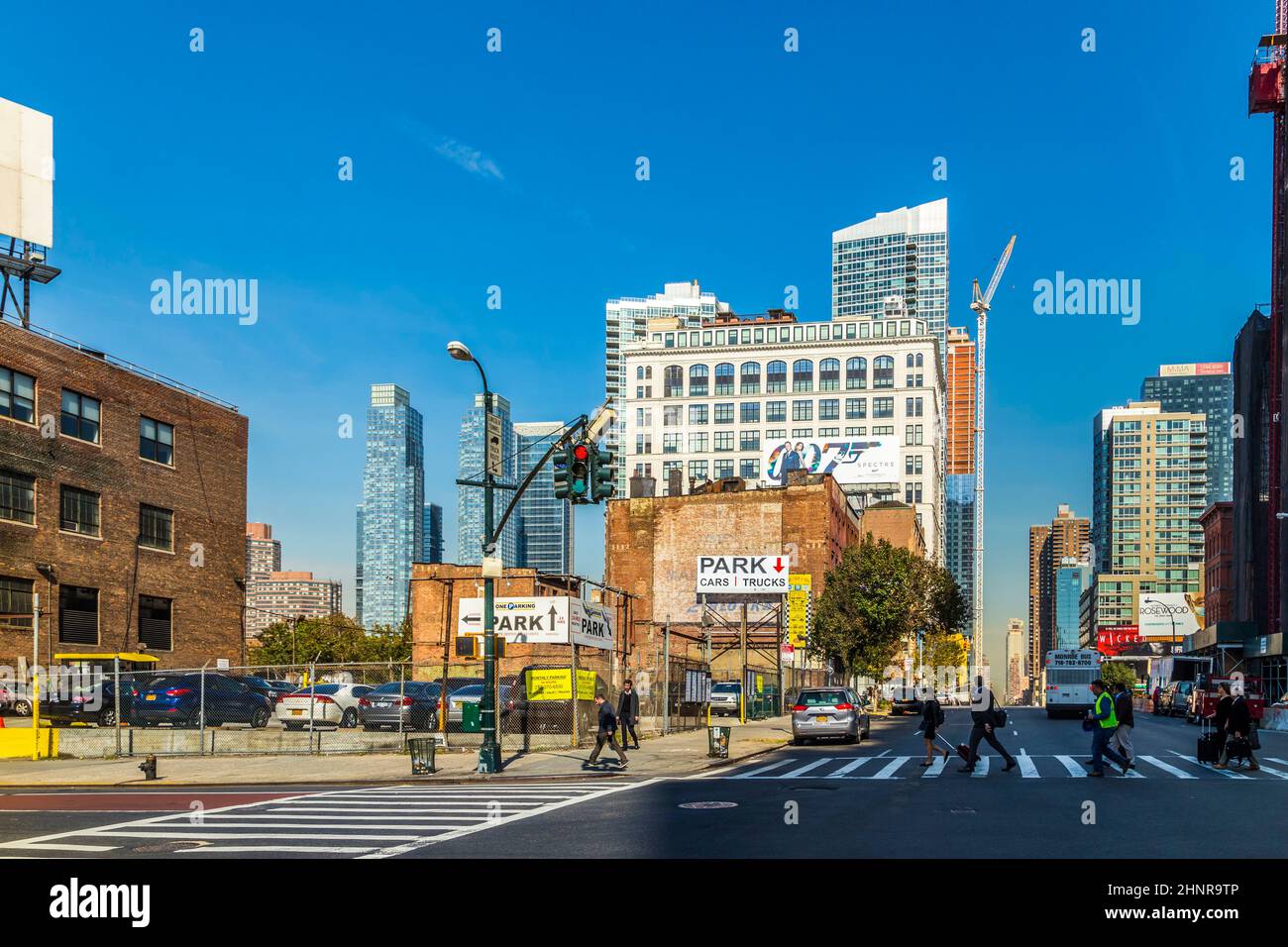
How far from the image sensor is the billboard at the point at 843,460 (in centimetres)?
11962

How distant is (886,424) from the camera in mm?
158250

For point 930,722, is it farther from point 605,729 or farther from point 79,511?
point 79,511

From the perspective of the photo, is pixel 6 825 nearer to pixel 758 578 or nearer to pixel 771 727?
pixel 771 727

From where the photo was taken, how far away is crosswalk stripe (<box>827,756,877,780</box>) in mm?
23531

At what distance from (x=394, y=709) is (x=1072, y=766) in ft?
59.0

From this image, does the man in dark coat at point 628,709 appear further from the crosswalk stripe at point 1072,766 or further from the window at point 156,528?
the window at point 156,528

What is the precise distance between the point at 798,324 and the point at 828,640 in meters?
97.0

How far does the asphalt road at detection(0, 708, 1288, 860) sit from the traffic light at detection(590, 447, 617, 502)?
565 cm

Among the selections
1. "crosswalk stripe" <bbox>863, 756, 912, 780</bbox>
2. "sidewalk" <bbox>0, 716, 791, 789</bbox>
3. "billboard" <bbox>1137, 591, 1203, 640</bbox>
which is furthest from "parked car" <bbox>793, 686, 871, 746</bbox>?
"billboard" <bbox>1137, 591, 1203, 640</bbox>

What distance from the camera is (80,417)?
50219mm

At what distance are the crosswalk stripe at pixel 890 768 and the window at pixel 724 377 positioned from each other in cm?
13473

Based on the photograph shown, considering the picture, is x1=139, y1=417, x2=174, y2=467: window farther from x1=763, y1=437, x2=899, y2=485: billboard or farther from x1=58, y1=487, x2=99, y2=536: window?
x1=763, y1=437, x2=899, y2=485: billboard

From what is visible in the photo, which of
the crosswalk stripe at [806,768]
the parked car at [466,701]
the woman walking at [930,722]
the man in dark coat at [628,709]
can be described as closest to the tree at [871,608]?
the parked car at [466,701]
